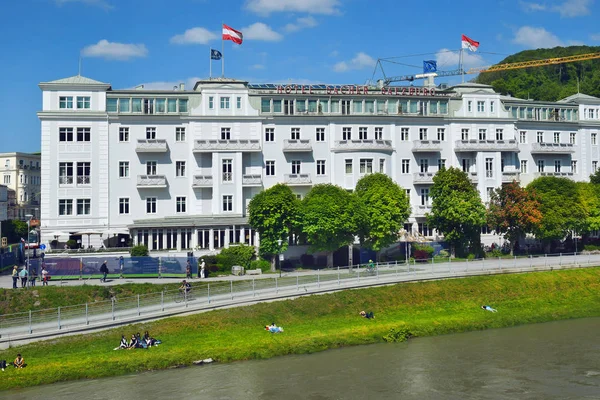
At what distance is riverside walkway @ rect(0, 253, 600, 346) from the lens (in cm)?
4184

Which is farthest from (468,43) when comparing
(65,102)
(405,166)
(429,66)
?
(65,102)

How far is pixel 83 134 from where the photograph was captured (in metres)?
72.6

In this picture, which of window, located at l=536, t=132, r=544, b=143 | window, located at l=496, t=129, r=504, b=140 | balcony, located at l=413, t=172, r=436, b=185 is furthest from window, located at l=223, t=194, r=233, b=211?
window, located at l=536, t=132, r=544, b=143

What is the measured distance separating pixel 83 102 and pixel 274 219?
2731 centimetres

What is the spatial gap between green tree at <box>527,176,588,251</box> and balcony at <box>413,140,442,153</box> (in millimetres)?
12689

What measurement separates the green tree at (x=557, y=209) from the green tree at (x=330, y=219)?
22181mm

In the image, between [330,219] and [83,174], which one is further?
[83,174]

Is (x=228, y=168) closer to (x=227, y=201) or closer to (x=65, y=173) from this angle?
(x=227, y=201)

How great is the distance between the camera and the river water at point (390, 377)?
34375mm

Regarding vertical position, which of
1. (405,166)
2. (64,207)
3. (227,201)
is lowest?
(64,207)

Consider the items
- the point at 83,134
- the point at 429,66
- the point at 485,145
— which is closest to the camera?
the point at 83,134

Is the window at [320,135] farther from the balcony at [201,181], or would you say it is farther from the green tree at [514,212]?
the green tree at [514,212]

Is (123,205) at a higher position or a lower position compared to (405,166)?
lower

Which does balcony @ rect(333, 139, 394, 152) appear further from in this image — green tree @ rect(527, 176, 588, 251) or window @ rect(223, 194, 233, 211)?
green tree @ rect(527, 176, 588, 251)
